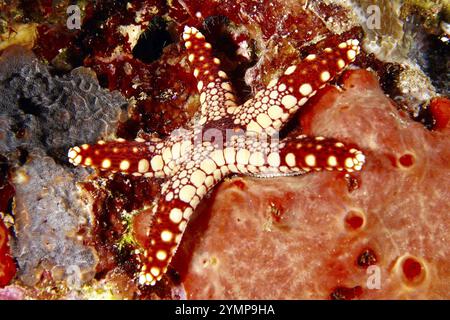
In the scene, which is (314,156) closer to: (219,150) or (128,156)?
(219,150)

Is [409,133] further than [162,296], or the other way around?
[162,296]

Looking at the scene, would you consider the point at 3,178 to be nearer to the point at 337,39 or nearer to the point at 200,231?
the point at 200,231

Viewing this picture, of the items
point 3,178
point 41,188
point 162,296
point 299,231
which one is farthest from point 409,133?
point 3,178

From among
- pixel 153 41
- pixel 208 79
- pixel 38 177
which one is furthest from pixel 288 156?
pixel 38 177

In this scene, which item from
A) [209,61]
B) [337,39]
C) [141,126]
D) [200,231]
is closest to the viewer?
[200,231]

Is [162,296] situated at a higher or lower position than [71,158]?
lower

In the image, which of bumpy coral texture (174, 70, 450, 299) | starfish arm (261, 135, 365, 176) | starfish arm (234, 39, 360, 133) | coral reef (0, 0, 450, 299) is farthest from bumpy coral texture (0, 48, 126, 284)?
starfish arm (261, 135, 365, 176)

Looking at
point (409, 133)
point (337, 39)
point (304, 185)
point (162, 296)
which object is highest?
point (337, 39)
